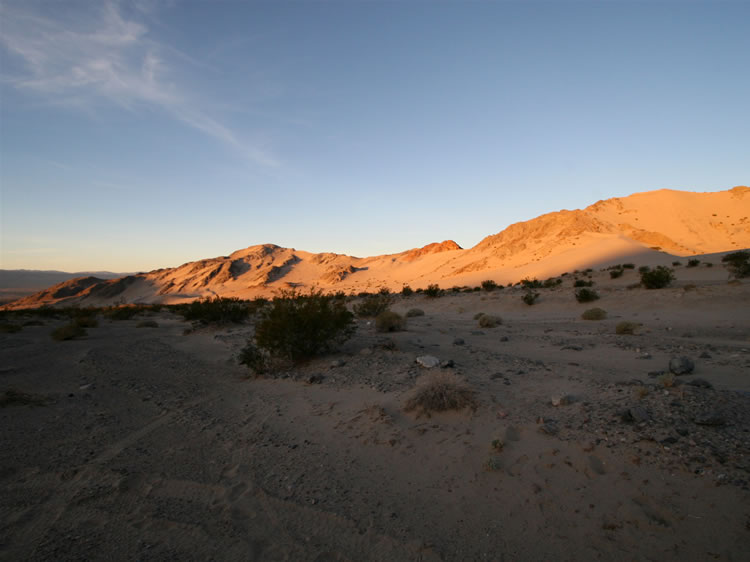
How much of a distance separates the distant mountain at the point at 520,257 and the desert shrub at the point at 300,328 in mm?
34741

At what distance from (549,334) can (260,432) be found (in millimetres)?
9249

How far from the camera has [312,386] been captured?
6707 mm

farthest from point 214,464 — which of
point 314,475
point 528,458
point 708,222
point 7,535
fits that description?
point 708,222

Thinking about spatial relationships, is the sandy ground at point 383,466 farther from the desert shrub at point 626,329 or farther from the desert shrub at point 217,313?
the desert shrub at point 217,313

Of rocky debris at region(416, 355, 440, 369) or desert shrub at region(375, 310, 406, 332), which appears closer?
rocky debris at region(416, 355, 440, 369)

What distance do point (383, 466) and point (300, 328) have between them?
4427mm

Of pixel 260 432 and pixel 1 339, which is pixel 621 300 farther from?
pixel 1 339

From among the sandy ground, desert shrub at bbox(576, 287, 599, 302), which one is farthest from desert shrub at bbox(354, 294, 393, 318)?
desert shrub at bbox(576, 287, 599, 302)

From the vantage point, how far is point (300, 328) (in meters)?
8.01

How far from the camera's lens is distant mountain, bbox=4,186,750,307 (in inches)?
1688

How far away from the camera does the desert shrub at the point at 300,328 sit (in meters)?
7.90

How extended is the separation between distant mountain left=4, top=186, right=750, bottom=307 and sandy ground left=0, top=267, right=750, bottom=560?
36.3m

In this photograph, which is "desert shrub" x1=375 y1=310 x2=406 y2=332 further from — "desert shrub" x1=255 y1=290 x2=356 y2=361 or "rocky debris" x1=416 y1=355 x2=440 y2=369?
"rocky debris" x1=416 y1=355 x2=440 y2=369

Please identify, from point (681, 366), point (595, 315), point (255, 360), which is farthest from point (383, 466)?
point (595, 315)
